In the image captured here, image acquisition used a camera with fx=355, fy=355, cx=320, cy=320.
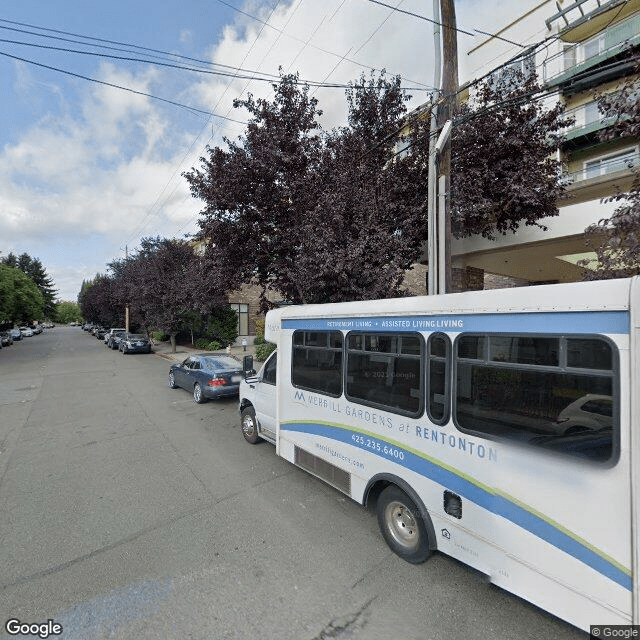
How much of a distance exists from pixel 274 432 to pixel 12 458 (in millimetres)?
4623

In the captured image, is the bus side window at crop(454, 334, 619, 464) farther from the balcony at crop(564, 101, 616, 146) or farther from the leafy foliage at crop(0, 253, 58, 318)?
the leafy foliage at crop(0, 253, 58, 318)

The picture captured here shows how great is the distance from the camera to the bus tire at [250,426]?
6645 mm

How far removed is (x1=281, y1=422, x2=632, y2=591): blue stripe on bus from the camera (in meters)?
2.18

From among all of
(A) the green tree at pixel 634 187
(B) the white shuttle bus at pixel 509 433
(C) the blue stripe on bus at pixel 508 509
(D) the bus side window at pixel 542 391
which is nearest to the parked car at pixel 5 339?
(B) the white shuttle bus at pixel 509 433

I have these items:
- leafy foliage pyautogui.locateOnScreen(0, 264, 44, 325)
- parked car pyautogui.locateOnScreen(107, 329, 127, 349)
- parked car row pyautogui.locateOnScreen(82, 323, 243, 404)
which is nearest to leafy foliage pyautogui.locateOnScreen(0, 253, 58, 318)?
leafy foliage pyautogui.locateOnScreen(0, 264, 44, 325)

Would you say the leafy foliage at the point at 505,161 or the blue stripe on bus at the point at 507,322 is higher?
the leafy foliage at the point at 505,161

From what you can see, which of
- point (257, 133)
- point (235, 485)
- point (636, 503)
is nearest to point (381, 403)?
point (636, 503)

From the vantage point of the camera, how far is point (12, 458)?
6176 millimetres

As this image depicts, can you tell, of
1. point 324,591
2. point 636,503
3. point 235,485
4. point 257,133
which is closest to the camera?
point 636,503

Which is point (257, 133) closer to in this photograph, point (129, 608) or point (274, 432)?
point (274, 432)

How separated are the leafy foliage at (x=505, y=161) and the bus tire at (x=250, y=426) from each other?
20.1ft

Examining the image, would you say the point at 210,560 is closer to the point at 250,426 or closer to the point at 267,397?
the point at 267,397

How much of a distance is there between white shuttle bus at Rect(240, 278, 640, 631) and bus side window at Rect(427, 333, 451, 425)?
0.01 metres

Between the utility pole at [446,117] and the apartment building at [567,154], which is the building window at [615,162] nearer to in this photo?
the apartment building at [567,154]
